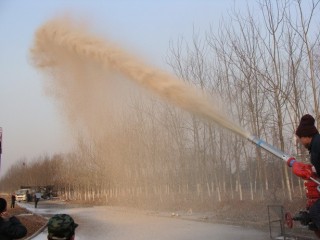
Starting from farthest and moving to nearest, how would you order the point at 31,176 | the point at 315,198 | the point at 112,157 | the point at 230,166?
the point at 31,176 → the point at 112,157 → the point at 230,166 → the point at 315,198

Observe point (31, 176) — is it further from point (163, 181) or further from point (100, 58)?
point (100, 58)

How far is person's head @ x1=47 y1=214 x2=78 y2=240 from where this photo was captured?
152 inches

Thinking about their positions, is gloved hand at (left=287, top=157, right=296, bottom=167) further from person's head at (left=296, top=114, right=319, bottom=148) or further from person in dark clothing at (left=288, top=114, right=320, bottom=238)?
person's head at (left=296, top=114, right=319, bottom=148)

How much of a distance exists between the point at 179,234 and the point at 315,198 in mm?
8729

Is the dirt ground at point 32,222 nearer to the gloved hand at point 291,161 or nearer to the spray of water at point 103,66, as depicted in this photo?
the spray of water at point 103,66

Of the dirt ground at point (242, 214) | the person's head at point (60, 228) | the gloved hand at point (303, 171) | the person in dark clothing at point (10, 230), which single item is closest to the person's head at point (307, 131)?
the gloved hand at point (303, 171)

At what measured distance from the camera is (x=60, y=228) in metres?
3.85

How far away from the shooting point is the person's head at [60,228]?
3.85 metres

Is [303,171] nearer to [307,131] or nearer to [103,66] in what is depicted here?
[307,131]

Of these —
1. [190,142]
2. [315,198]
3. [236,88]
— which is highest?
[236,88]

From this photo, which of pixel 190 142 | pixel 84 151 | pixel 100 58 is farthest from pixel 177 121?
pixel 84 151

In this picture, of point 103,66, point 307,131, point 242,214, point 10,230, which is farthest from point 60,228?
point 242,214

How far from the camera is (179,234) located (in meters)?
12.7

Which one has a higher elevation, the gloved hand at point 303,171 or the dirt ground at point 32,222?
the gloved hand at point 303,171
